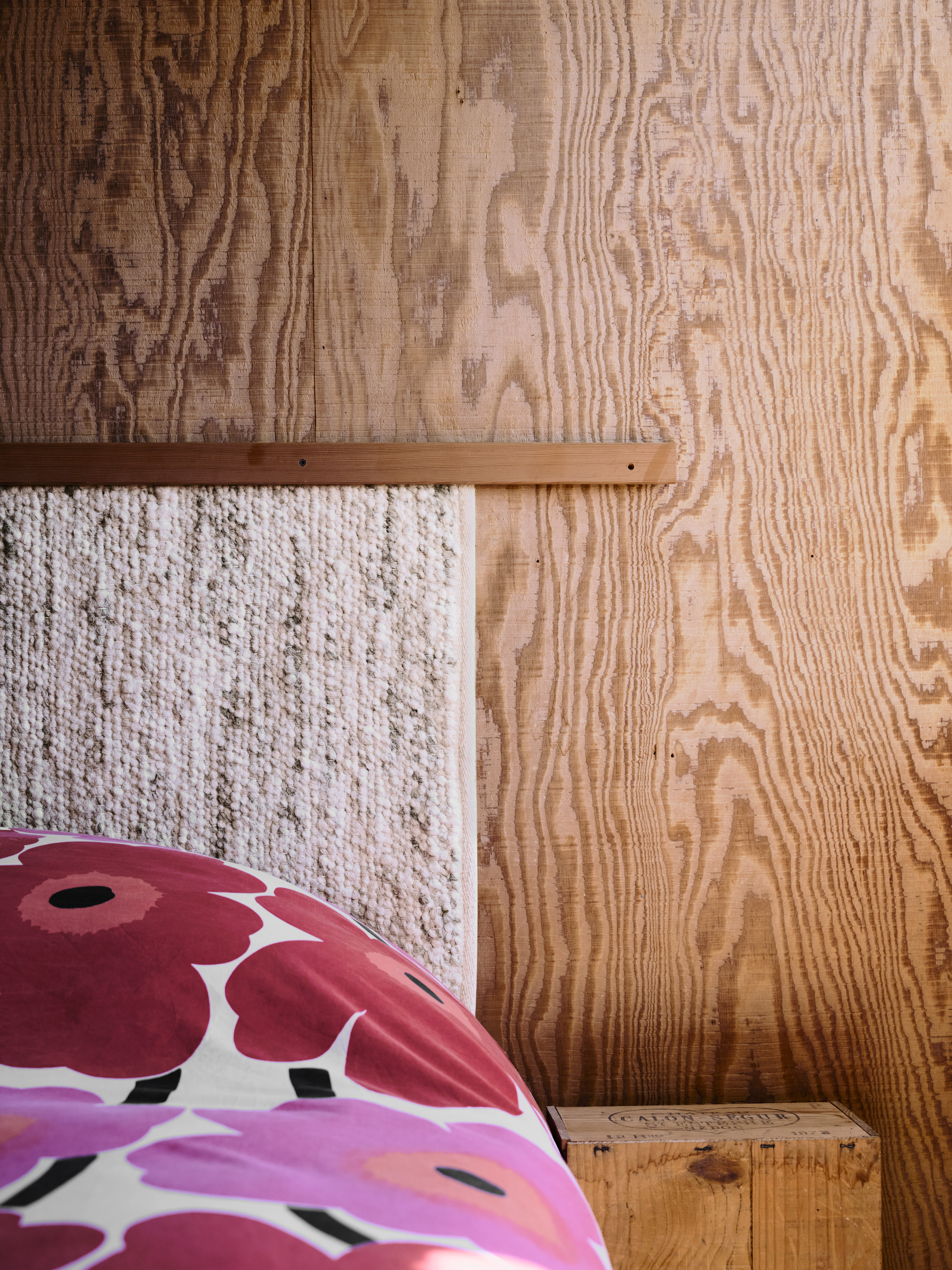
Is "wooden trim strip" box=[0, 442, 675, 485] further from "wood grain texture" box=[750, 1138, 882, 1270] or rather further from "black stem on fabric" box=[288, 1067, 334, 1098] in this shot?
"wood grain texture" box=[750, 1138, 882, 1270]

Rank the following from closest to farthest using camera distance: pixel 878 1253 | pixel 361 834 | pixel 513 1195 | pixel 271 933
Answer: pixel 513 1195 < pixel 271 933 < pixel 878 1253 < pixel 361 834

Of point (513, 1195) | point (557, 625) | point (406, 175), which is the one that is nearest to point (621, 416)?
point (557, 625)

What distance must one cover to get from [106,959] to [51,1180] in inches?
7.7

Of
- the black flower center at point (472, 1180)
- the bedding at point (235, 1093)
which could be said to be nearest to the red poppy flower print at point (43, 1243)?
the bedding at point (235, 1093)

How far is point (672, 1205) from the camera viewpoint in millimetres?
886

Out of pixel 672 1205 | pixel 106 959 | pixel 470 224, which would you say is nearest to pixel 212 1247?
pixel 106 959

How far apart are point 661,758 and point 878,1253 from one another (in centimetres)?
66

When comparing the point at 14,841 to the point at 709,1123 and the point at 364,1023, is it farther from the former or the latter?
the point at 709,1123

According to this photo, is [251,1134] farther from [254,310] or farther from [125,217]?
[125,217]

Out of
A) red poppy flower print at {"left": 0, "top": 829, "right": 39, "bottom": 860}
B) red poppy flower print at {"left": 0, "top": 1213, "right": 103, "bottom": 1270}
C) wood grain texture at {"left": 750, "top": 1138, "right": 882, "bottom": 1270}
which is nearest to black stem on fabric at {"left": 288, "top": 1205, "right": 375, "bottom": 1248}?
red poppy flower print at {"left": 0, "top": 1213, "right": 103, "bottom": 1270}

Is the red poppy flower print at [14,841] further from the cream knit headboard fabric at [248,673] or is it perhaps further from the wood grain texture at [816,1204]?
the wood grain texture at [816,1204]

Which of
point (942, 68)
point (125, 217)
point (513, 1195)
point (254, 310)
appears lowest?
point (513, 1195)

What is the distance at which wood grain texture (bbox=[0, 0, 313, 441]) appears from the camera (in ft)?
3.51

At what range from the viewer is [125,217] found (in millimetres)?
1078
